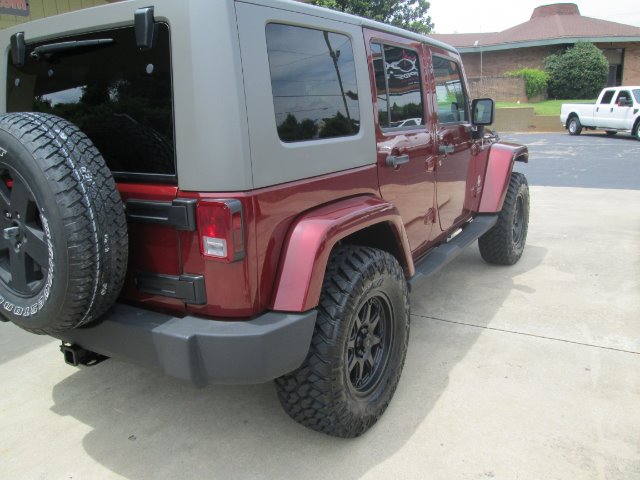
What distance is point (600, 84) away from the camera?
1110 inches

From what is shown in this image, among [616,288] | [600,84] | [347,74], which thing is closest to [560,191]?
[616,288]

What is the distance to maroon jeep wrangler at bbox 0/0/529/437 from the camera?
1933 mm

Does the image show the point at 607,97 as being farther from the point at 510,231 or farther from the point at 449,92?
the point at 449,92

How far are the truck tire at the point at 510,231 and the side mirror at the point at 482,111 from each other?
0.82 m

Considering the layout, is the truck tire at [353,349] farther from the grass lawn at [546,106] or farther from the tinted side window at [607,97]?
the grass lawn at [546,106]

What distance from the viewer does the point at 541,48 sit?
3216cm

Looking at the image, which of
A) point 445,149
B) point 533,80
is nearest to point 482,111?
point 445,149

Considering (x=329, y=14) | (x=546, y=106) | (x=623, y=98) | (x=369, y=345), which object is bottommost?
(x=369, y=345)

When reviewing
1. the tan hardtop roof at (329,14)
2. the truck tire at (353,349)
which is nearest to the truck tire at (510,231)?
the tan hardtop roof at (329,14)

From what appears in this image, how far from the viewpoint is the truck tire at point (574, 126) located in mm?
19531

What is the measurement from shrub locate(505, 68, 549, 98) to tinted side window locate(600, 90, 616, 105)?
1094 cm

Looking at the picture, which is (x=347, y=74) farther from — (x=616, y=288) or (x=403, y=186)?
(x=616, y=288)

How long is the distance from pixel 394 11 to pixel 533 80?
8.35 meters

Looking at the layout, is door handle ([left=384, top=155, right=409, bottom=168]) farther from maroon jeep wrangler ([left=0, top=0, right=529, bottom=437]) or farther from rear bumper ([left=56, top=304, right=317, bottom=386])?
rear bumper ([left=56, top=304, right=317, bottom=386])
